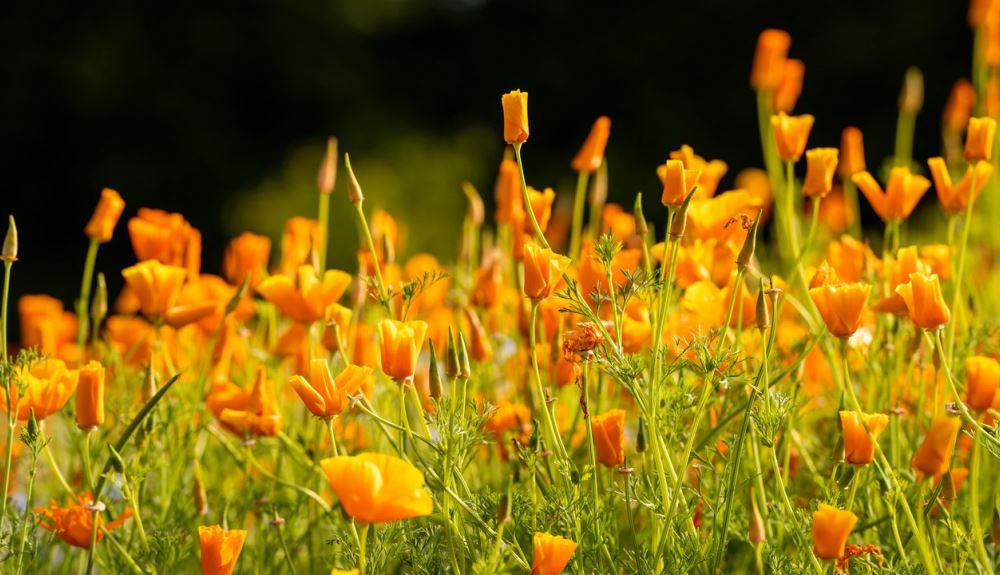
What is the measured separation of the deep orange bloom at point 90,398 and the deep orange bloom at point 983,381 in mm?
762

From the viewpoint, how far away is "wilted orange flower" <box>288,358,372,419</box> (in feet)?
3.07

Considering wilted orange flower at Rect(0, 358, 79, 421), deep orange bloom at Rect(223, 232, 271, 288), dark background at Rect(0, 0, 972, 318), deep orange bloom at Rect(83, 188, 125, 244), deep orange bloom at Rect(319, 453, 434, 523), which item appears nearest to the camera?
deep orange bloom at Rect(319, 453, 434, 523)

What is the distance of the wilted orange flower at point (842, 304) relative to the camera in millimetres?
976

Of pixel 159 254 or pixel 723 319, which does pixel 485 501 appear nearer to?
pixel 723 319

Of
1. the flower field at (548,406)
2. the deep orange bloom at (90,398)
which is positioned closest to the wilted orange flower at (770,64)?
the flower field at (548,406)

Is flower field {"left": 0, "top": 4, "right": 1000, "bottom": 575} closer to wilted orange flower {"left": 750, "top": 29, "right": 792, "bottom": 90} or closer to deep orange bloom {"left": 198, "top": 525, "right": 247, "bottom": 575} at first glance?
deep orange bloom {"left": 198, "top": 525, "right": 247, "bottom": 575}

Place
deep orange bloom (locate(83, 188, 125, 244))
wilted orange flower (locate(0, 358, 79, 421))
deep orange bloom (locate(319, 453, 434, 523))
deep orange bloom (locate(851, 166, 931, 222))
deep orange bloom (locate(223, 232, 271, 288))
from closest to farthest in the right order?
deep orange bloom (locate(319, 453, 434, 523))
wilted orange flower (locate(0, 358, 79, 421))
deep orange bloom (locate(851, 166, 931, 222))
deep orange bloom (locate(83, 188, 125, 244))
deep orange bloom (locate(223, 232, 271, 288))

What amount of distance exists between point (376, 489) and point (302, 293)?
44 centimetres

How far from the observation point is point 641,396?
3.25 ft

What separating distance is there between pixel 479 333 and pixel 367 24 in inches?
280

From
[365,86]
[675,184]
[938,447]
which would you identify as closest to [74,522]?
[675,184]

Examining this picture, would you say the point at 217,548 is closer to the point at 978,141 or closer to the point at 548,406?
the point at 548,406

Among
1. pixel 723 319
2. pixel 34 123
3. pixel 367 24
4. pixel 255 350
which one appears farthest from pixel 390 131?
pixel 723 319

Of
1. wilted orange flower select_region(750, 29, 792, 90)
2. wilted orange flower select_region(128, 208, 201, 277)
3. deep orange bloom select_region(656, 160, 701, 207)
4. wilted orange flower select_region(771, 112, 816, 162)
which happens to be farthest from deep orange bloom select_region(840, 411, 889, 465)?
wilted orange flower select_region(750, 29, 792, 90)
